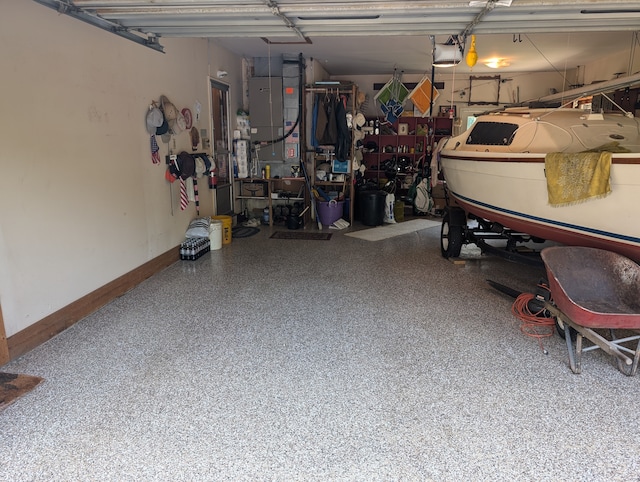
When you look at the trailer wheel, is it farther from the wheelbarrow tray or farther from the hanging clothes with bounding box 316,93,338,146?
the hanging clothes with bounding box 316,93,338,146

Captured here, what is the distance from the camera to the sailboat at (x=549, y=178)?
10.2 feet

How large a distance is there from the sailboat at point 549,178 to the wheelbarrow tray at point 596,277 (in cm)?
30

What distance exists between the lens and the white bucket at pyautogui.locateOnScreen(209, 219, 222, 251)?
227 inches

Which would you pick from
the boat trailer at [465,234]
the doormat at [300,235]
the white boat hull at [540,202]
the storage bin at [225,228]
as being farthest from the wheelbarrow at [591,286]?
the storage bin at [225,228]

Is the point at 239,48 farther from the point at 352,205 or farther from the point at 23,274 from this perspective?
the point at 23,274

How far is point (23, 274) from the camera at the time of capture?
304cm

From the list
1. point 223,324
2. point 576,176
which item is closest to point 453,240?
point 576,176

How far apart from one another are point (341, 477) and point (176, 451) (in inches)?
31.5

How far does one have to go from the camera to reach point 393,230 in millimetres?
7281

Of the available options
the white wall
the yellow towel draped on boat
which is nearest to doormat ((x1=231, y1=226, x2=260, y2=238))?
the white wall

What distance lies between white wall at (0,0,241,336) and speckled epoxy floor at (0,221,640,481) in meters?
0.47

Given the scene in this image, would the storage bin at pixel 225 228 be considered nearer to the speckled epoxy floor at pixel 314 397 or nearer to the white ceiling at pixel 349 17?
the speckled epoxy floor at pixel 314 397

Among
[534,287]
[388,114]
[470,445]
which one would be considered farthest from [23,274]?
[388,114]

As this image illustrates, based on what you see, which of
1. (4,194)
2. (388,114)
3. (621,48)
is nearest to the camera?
(4,194)
